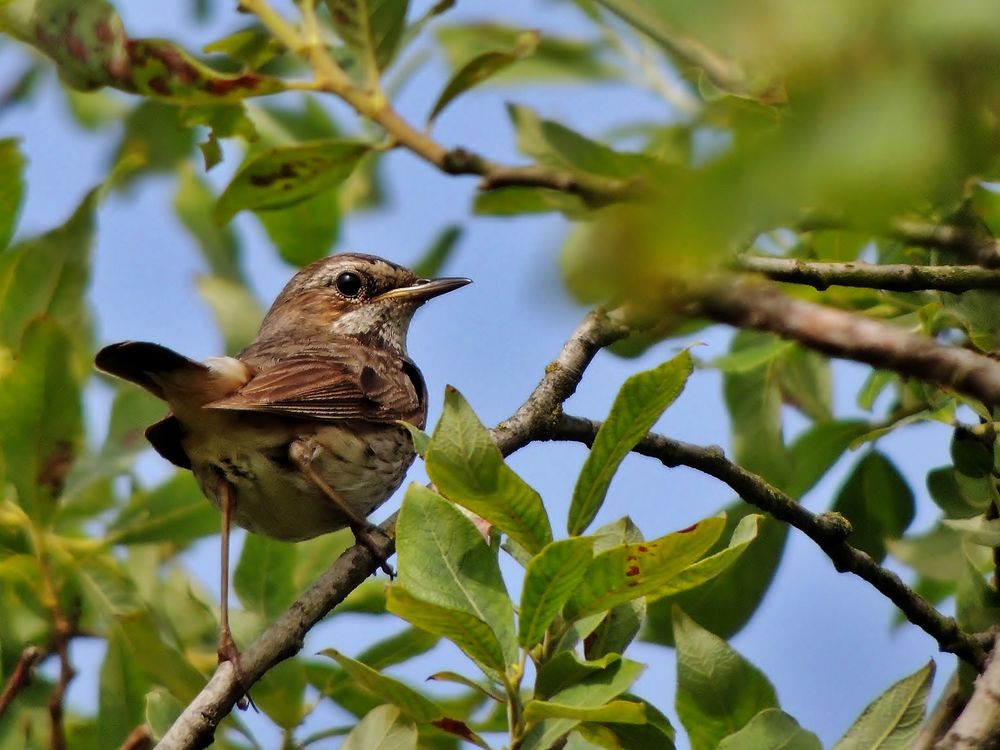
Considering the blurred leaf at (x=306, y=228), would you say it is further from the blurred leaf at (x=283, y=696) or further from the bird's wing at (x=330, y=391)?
the blurred leaf at (x=283, y=696)

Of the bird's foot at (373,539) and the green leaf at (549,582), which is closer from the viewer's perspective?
→ the green leaf at (549,582)

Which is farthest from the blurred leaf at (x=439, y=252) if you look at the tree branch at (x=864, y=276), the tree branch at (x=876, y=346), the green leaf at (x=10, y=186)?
the tree branch at (x=876, y=346)

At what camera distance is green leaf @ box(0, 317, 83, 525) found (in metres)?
4.20

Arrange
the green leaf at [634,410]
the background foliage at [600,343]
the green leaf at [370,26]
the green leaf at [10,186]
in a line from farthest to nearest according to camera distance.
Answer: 1. the green leaf at [10,186]
2. the green leaf at [370,26]
3. the green leaf at [634,410]
4. the background foliage at [600,343]

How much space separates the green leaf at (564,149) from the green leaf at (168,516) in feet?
7.89

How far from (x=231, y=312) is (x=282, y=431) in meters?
0.71

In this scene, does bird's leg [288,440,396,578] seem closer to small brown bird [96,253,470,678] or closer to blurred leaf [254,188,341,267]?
small brown bird [96,253,470,678]

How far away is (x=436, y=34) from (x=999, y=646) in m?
3.28

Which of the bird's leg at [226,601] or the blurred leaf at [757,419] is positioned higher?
the blurred leaf at [757,419]

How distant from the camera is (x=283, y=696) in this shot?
12.9ft

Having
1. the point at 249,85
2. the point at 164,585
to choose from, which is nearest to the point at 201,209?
the point at 164,585

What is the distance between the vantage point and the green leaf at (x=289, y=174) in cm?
338

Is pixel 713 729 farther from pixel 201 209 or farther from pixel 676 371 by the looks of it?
pixel 201 209

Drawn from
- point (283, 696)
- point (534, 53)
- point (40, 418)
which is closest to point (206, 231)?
point (40, 418)
